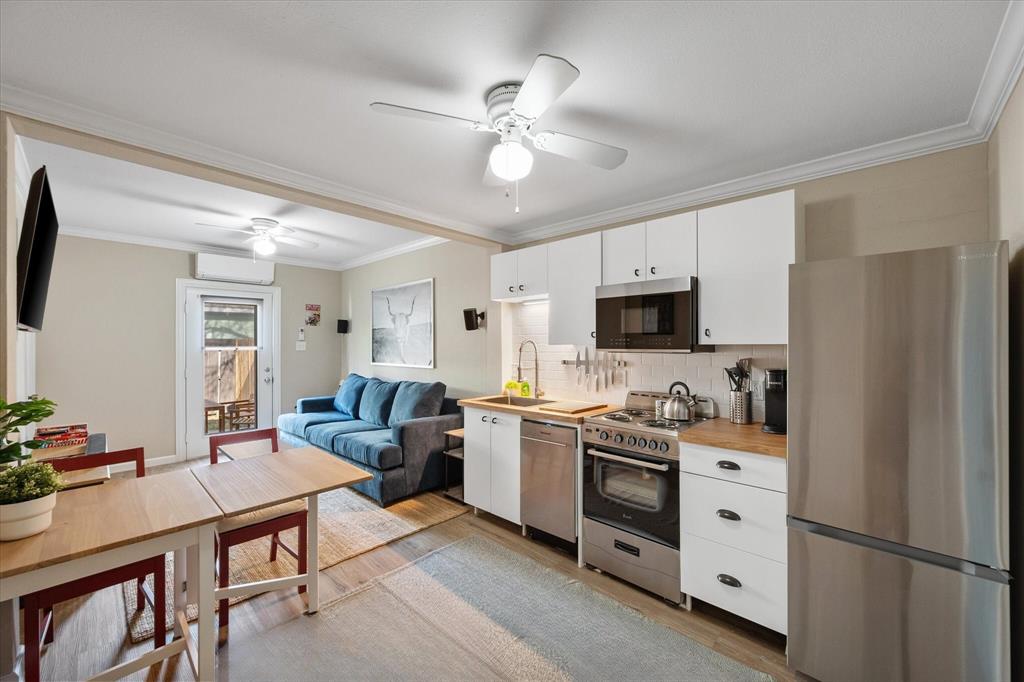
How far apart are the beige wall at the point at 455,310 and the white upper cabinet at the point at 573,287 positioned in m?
0.91

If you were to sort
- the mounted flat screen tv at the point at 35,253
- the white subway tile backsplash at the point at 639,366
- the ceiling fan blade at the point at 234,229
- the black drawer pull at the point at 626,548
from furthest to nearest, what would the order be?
the ceiling fan blade at the point at 234,229
the white subway tile backsplash at the point at 639,366
the black drawer pull at the point at 626,548
the mounted flat screen tv at the point at 35,253

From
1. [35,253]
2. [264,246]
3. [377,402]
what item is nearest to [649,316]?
[35,253]

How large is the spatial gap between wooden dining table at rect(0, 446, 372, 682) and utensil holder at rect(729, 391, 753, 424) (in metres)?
2.12

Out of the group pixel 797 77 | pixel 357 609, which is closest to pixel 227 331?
pixel 357 609

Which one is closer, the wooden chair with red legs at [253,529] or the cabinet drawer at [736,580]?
the cabinet drawer at [736,580]

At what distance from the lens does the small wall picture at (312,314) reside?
248 inches

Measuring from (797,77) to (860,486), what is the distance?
165 cm

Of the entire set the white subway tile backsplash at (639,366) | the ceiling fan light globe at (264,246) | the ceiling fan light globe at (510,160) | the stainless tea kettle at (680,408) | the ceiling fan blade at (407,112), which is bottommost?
the stainless tea kettle at (680,408)

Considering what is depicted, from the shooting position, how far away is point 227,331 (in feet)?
18.3

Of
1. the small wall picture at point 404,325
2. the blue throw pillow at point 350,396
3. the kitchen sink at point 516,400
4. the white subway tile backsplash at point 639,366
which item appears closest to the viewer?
the white subway tile backsplash at point 639,366

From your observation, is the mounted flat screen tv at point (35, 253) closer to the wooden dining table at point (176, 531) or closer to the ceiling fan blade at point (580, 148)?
the wooden dining table at point (176, 531)

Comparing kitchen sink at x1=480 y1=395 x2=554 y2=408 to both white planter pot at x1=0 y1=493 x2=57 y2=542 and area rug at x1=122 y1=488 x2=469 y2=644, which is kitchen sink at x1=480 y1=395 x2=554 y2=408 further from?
white planter pot at x1=0 y1=493 x2=57 y2=542

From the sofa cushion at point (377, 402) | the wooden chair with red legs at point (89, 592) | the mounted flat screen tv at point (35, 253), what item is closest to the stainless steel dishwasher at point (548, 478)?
the wooden chair with red legs at point (89, 592)

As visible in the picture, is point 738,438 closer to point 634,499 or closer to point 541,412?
point 634,499
